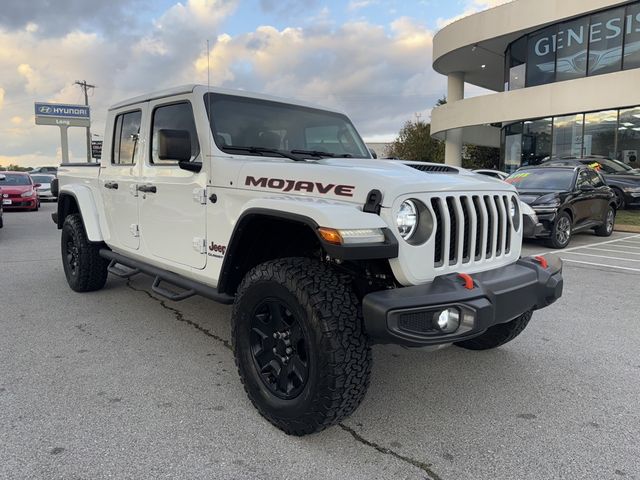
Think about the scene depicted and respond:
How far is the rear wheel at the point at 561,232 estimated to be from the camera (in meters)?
9.44

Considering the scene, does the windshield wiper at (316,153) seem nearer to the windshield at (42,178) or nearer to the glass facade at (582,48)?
the glass facade at (582,48)

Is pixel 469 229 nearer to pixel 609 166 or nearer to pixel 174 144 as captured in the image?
pixel 174 144

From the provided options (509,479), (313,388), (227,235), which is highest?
(227,235)

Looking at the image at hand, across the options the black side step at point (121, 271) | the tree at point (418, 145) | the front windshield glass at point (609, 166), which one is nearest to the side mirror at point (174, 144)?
the black side step at point (121, 271)

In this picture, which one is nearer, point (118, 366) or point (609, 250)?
point (118, 366)

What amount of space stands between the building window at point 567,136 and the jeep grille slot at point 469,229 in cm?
1756

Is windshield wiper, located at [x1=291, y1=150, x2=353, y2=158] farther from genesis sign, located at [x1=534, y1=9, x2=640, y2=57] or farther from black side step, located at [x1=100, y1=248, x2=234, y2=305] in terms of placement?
genesis sign, located at [x1=534, y1=9, x2=640, y2=57]

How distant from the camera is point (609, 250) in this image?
9406 mm

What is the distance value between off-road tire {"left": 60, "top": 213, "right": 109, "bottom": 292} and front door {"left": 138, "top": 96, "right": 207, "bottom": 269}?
4.79 ft

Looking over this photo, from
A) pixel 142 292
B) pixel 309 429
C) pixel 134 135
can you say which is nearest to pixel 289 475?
pixel 309 429

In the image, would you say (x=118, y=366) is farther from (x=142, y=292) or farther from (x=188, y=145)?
(x=142, y=292)

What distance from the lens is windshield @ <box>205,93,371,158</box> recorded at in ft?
11.9

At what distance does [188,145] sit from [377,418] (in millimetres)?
2114

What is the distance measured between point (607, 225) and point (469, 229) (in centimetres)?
1023
